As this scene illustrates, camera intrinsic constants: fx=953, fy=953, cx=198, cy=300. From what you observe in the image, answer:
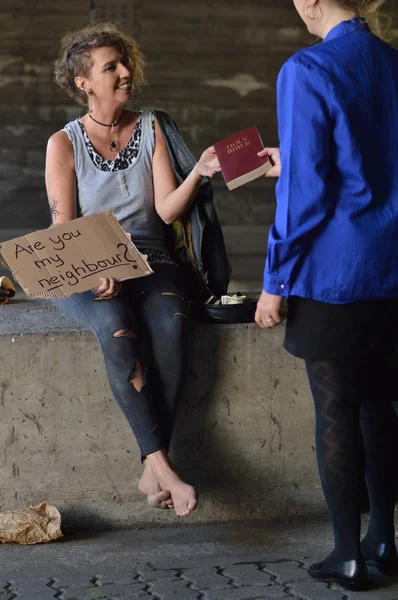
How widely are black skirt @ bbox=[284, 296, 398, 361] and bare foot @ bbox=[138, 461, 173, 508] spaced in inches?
32.8

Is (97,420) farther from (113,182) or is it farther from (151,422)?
(113,182)

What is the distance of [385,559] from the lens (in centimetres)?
288

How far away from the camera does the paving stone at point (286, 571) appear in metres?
2.91

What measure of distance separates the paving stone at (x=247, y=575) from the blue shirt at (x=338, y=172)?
3.03 feet

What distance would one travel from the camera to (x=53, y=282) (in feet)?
10.7

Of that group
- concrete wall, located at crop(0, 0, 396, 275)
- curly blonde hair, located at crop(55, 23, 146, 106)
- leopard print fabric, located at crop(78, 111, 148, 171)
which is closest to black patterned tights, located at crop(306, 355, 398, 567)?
leopard print fabric, located at crop(78, 111, 148, 171)

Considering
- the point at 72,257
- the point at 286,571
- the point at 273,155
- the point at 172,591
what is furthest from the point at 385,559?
the point at 72,257

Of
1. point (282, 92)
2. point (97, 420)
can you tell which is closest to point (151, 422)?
point (97, 420)

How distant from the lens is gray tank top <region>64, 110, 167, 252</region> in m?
3.59

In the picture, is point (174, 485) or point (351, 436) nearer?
point (351, 436)

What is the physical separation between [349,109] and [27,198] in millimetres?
6939

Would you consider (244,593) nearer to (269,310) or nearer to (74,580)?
(74,580)

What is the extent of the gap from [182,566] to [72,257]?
43.5 inches

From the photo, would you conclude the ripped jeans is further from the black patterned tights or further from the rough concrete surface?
the black patterned tights
